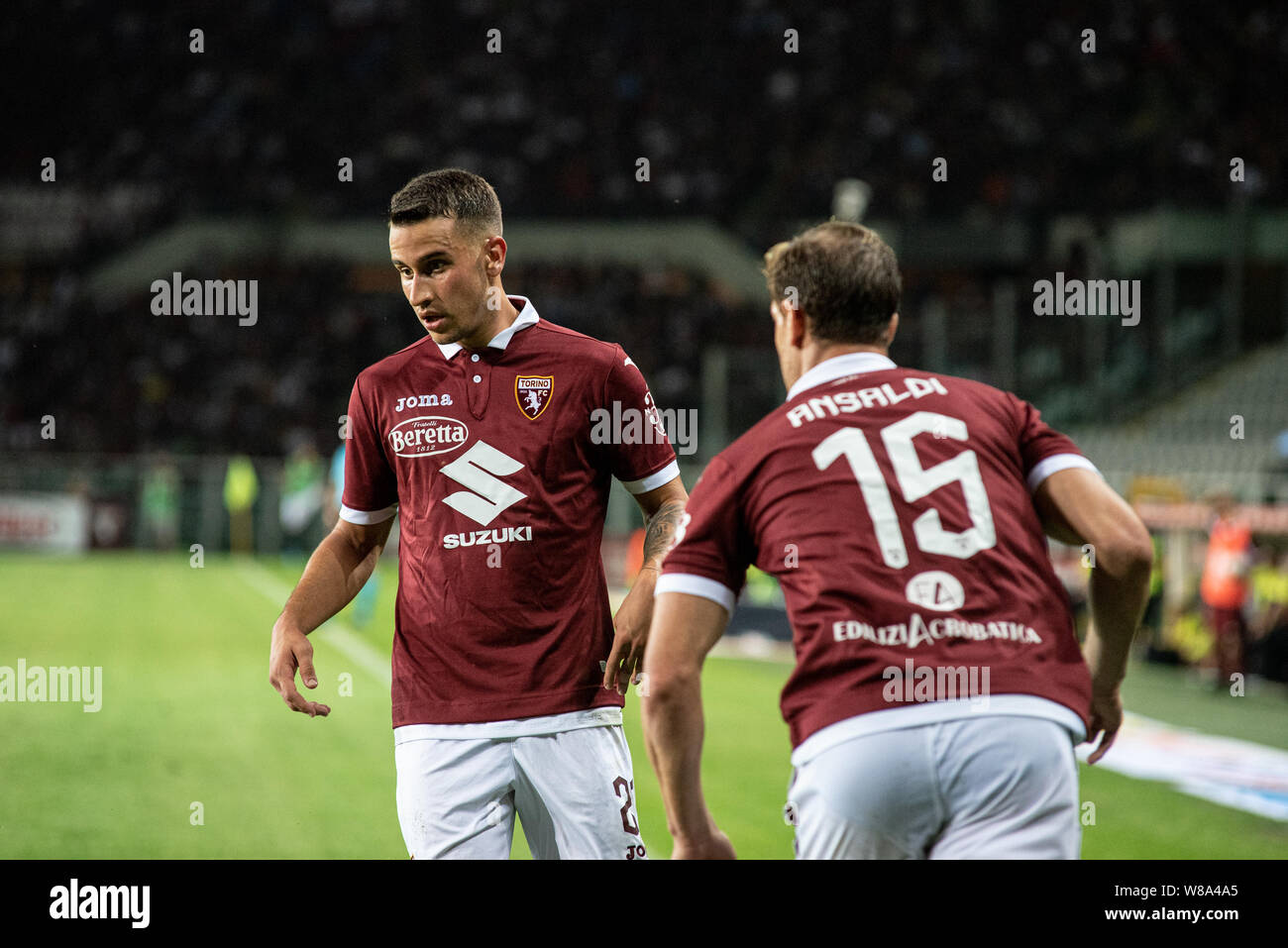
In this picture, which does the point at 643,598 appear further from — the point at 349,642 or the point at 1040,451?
the point at 349,642

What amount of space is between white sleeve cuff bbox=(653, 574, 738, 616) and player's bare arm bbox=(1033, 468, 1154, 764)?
2.18ft

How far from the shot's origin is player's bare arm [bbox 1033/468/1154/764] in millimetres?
2707

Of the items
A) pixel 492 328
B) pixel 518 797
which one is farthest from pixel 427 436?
pixel 518 797

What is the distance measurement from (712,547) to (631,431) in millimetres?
986

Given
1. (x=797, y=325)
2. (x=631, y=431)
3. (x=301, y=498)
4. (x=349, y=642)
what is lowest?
(x=349, y=642)

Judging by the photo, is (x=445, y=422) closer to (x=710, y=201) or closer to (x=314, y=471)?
(x=314, y=471)

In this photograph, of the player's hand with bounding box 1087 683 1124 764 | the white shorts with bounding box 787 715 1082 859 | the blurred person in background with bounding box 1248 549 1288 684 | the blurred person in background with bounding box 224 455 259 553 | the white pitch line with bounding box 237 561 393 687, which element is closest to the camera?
the white shorts with bounding box 787 715 1082 859

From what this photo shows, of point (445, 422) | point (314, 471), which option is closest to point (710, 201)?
point (314, 471)

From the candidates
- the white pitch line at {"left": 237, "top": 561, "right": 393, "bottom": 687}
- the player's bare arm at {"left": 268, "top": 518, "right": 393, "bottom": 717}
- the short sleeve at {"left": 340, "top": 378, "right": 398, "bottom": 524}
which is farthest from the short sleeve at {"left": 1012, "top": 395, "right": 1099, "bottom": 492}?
the white pitch line at {"left": 237, "top": 561, "right": 393, "bottom": 687}

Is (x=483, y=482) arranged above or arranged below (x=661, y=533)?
above

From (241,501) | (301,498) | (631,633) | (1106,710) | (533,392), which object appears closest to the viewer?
(1106,710)

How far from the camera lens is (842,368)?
284cm

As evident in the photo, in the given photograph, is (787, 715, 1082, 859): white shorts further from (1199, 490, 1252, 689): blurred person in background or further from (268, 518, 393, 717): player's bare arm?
(1199, 490, 1252, 689): blurred person in background
